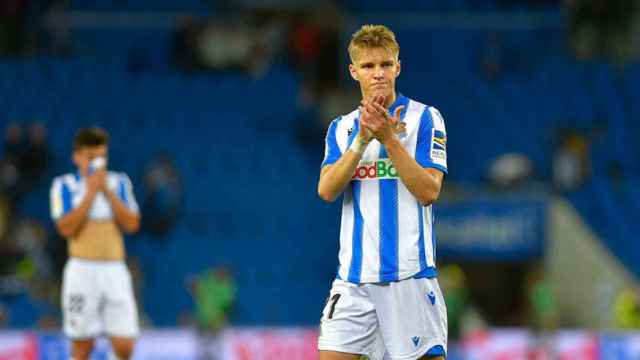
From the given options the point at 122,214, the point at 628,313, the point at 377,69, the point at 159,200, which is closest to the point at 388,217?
the point at 377,69

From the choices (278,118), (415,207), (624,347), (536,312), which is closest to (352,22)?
(278,118)

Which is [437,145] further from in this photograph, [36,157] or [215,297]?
[36,157]

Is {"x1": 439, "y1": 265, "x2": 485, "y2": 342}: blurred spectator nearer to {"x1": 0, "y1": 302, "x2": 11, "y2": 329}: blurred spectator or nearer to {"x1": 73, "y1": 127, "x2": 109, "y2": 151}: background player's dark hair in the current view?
{"x1": 0, "y1": 302, "x2": 11, "y2": 329}: blurred spectator

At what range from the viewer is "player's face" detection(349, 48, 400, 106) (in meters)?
5.86

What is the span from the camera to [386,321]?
19.7 ft

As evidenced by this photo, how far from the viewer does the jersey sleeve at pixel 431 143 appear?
19.8 feet

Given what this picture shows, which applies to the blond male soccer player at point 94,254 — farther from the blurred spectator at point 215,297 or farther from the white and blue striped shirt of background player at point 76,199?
the blurred spectator at point 215,297

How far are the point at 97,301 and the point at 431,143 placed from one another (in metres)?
4.19

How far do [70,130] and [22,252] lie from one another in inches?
132

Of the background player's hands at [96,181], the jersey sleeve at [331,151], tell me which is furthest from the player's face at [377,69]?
the background player's hands at [96,181]

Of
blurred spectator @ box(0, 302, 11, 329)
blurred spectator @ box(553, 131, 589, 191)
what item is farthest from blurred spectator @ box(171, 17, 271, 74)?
blurred spectator @ box(0, 302, 11, 329)

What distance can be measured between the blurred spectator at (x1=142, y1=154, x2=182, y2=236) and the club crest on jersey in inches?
576

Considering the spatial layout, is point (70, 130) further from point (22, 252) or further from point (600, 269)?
point (600, 269)

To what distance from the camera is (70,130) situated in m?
21.8
